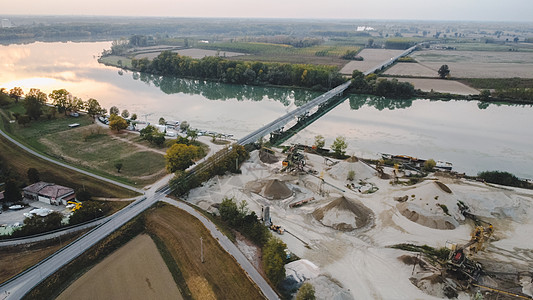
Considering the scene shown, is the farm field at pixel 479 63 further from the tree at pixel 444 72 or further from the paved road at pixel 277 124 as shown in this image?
the paved road at pixel 277 124

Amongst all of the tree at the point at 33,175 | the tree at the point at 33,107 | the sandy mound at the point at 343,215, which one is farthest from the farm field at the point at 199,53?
the sandy mound at the point at 343,215

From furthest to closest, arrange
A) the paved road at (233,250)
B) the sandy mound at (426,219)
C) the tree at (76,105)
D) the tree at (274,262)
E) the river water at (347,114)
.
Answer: the tree at (76,105) < the river water at (347,114) < the sandy mound at (426,219) < the tree at (274,262) < the paved road at (233,250)

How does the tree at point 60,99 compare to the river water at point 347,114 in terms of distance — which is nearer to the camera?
the river water at point 347,114

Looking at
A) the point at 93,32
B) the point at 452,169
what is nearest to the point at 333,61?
the point at 452,169

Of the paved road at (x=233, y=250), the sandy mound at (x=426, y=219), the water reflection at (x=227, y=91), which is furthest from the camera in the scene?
the water reflection at (x=227, y=91)

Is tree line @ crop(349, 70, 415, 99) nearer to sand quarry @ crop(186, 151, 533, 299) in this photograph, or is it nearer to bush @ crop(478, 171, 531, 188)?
bush @ crop(478, 171, 531, 188)
